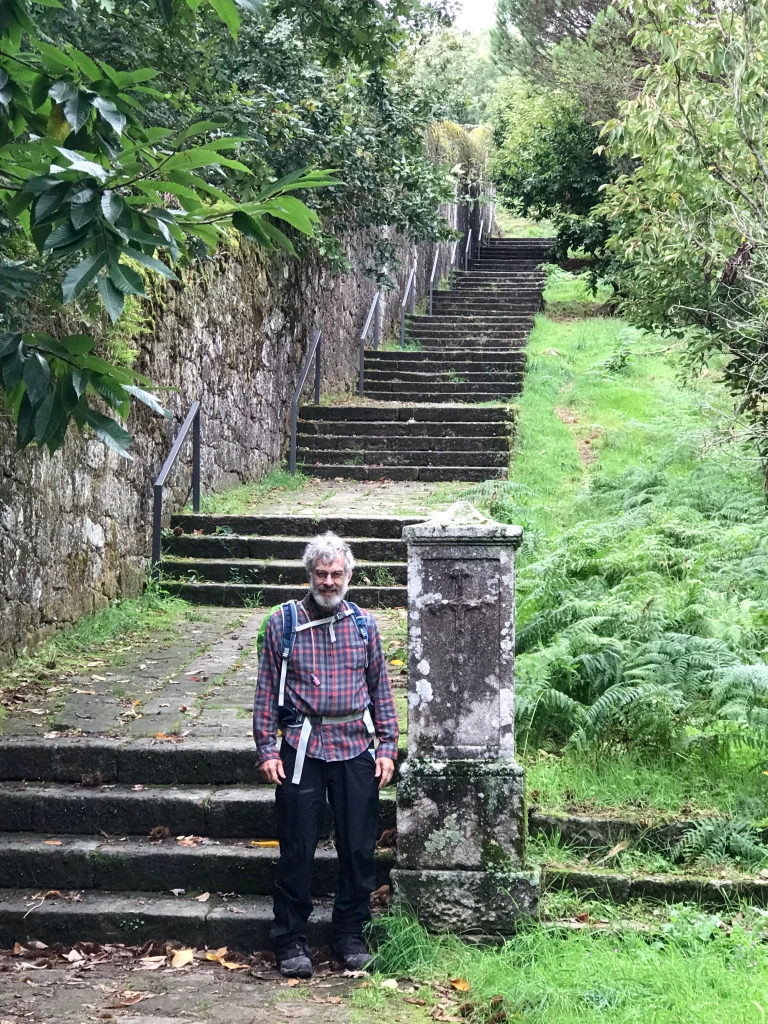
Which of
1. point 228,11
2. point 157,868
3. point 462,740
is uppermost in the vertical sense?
point 228,11

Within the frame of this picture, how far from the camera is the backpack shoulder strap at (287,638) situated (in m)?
4.05

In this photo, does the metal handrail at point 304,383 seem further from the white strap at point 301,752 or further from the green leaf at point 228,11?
the green leaf at point 228,11

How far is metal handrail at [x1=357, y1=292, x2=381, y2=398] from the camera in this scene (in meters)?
13.5

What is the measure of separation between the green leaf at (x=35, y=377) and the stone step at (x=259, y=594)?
4771 mm

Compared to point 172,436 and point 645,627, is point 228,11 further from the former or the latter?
point 172,436

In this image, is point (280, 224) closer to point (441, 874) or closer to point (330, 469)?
point (330, 469)

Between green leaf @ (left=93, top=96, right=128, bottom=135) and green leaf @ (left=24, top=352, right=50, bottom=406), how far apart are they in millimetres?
660

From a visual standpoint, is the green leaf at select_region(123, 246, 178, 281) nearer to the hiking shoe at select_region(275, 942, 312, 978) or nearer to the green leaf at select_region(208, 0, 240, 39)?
the green leaf at select_region(208, 0, 240, 39)

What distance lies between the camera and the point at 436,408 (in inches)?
474

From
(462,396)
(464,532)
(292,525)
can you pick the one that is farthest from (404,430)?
(464,532)

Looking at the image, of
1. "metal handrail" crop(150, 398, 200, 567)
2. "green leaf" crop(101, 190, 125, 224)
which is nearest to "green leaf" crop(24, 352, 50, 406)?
"green leaf" crop(101, 190, 125, 224)

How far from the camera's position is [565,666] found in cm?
506

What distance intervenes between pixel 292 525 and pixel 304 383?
13.5 feet

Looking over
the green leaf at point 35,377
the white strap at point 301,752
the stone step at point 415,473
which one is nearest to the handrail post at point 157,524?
the stone step at point 415,473
